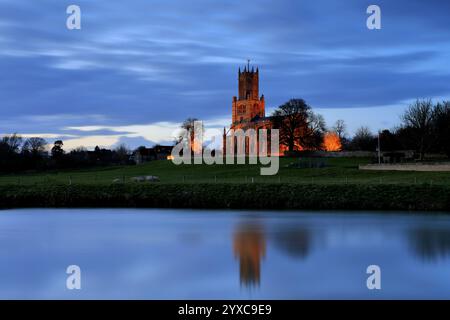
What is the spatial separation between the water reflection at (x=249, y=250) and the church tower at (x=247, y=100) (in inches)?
5383

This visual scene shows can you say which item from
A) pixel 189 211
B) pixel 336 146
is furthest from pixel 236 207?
pixel 336 146

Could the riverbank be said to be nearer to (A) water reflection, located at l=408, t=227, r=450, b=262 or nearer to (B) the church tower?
(A) water reflection, located at l=408, t=227, r=450, b=262

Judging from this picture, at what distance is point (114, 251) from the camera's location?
74.3 feet

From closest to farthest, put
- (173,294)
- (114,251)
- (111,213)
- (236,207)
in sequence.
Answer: (173,294) < (114,251) < (111,213) < (236,207)

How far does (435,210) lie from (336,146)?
99176 millimetres

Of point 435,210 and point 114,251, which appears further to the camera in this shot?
point 435,210

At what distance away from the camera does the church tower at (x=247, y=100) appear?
170 meters

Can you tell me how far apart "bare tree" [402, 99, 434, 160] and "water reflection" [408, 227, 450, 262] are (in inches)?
2036

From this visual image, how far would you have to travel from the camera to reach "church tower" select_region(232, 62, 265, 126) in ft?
559

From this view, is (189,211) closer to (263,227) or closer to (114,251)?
(263,227)

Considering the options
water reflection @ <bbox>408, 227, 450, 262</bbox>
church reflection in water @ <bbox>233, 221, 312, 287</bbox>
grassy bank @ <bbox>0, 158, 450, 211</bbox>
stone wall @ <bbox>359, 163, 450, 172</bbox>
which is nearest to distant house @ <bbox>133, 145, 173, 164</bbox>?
stone wall @ <bbox>359, 163, 450, 172</bbox>

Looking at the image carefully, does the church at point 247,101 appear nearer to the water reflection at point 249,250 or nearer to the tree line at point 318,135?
the tree line at point 318,135

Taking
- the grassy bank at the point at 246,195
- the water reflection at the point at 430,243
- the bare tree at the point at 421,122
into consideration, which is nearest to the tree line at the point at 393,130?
the bare tree at the point at 421,122

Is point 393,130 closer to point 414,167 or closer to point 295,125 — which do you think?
point 295,125
